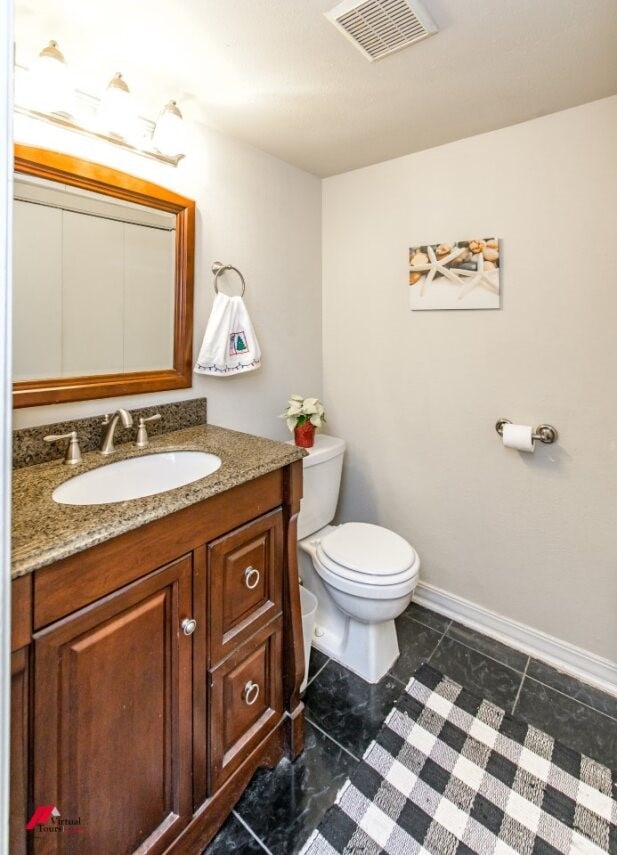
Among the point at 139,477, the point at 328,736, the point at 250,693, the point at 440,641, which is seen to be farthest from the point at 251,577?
the point at 440,641

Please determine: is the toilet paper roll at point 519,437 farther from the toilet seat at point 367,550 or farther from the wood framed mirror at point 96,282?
the wood framed mirror at point 96,282

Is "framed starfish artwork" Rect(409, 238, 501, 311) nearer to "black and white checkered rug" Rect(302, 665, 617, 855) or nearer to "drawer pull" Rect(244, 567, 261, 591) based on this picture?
"drawer pull" Rect(244, 567, 261, 591)

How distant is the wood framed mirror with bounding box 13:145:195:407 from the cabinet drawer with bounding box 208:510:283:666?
0.68 meters

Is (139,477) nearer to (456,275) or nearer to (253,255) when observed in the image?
(253,255)

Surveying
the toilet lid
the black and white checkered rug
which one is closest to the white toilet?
the toilet lid

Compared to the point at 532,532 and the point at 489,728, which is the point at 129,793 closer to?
the point at 489,728

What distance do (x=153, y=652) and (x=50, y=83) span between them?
1458mm

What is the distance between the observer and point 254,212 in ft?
6.14

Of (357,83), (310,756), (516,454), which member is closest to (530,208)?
(357,83)

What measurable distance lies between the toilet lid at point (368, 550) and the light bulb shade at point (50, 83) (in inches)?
66.3

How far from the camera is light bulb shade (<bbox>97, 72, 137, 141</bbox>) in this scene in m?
1.24

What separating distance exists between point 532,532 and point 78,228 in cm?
201

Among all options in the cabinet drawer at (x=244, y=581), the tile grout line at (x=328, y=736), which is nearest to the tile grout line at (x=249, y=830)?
the tile grout line at (x=328, y=736)

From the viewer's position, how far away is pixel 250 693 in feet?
4.04
